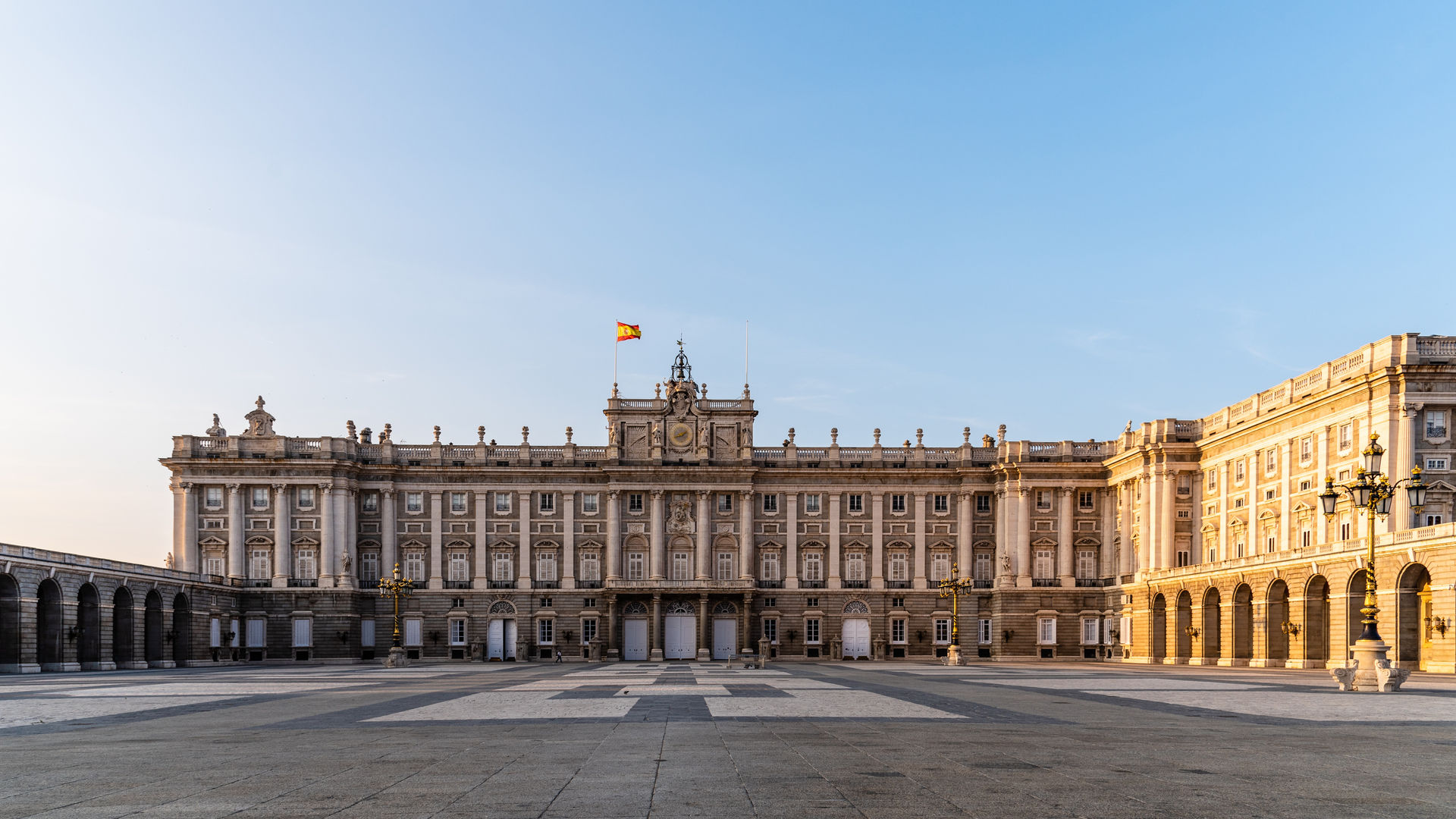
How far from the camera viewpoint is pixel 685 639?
9338cm

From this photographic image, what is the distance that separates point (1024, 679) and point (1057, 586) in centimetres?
4801

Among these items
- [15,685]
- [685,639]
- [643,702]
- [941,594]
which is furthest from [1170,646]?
[15,685]

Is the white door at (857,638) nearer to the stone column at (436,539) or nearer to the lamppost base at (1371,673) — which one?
the stone column at (436,539)

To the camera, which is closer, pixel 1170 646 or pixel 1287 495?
pixel 1287 495

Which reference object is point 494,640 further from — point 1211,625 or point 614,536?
point 1211,625

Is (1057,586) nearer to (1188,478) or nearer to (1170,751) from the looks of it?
(1188,478)

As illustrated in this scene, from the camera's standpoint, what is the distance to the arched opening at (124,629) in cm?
7206

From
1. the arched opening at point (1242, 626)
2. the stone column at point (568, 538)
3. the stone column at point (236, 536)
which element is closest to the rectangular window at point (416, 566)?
the stone column at point (568, 538)

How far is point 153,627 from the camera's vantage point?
76.9 m

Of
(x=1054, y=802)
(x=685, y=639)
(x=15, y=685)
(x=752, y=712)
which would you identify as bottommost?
(x=685, y=639)

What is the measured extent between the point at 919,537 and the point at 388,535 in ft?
133

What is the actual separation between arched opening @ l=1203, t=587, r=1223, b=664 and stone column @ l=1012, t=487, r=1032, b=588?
1900 cm

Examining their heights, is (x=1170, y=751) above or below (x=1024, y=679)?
above

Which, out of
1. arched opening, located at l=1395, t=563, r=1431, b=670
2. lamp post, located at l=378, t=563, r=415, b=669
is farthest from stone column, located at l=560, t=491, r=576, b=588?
arched opening, located at l=1395, t=563, r=1431, b=670
